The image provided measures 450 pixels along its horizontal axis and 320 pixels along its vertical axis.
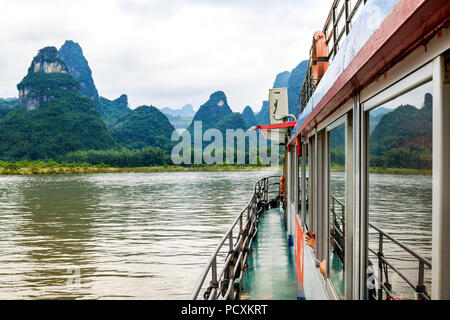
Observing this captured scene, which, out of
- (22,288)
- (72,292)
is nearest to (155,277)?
(72,292)

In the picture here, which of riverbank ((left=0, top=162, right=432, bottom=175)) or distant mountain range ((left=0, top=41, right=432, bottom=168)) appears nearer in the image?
riverbank ((left=0, top=162, right=432, bottom=175))

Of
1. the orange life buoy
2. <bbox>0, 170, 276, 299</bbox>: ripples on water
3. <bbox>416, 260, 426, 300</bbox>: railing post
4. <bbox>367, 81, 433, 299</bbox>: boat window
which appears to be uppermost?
the orange life buoy

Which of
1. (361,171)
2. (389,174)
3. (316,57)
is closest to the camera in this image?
(389,174)

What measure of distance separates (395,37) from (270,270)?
7.02m

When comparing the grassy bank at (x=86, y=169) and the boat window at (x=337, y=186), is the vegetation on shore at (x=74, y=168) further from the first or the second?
the boat window at (x=337, y=186)

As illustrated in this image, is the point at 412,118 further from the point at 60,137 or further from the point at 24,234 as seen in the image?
the point at 60,137

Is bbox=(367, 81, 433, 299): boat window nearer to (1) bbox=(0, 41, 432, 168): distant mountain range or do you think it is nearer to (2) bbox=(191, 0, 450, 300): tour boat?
(2) bbox=(191, 0, 450, 300): tour boat

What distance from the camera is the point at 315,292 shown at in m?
3.60

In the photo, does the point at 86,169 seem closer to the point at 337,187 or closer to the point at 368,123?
the point at 337,187

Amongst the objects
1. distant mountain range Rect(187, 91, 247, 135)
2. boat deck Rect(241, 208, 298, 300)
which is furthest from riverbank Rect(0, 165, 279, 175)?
boat deck Rect(241, 208, 298, 300)

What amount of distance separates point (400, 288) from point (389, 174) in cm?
148

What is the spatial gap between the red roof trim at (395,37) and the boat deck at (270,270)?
191 inches

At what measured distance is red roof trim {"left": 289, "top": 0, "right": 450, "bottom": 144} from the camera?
0.98 metres

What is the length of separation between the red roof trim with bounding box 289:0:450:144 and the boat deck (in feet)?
15.9
